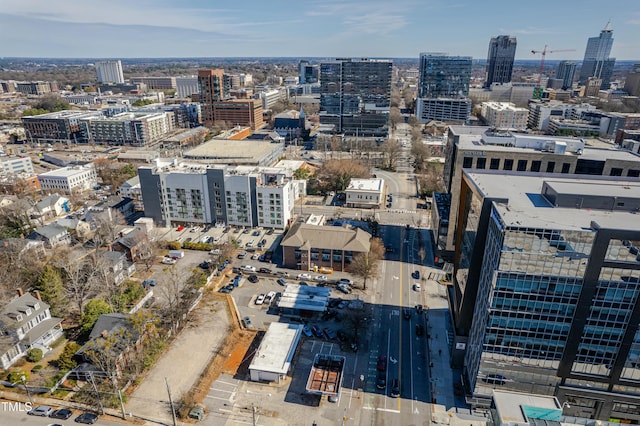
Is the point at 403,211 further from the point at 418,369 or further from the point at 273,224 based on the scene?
the point at 418,369

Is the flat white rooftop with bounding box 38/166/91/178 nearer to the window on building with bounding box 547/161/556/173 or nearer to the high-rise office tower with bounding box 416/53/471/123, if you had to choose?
the window on building with bounding box 547/161/556/173

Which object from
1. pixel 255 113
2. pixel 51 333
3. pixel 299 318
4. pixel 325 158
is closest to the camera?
pixel 51 333

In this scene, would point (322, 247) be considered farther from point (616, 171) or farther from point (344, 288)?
point (616, 171)

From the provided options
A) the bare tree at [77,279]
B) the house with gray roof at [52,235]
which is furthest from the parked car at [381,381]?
the house with gray roof at [52,235]

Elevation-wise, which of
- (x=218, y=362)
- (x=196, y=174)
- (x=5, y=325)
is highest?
(x=196, y=174)

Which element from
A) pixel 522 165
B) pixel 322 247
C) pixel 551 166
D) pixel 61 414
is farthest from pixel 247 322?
pixel 551 166

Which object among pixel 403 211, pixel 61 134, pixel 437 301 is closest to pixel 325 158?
pixel 403 211

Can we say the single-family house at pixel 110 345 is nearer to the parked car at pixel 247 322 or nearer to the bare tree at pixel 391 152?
the parked car at pixel 247 322
